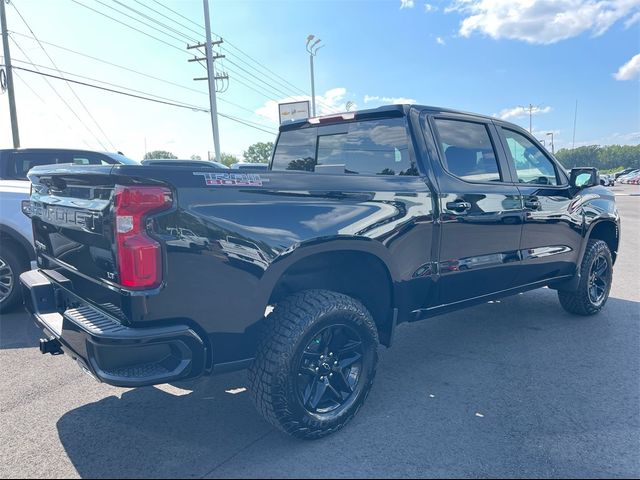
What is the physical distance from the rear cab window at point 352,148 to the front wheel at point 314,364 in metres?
1.11

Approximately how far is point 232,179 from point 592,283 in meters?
4.29

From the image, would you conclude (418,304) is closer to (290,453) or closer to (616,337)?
(290,453)

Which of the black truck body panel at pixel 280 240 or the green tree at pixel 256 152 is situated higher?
the green tree at pixel 256 152

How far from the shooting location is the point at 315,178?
261cm

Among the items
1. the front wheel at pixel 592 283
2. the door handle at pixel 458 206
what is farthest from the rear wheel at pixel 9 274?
the front wheel at pixel 592 283

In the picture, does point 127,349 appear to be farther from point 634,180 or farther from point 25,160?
point 634,180

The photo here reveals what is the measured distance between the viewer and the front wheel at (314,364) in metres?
2.41

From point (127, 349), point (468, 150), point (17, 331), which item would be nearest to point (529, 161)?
point (468, 150)

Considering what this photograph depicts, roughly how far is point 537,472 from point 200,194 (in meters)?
2.15

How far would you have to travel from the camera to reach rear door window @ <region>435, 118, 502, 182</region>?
3.40 meters

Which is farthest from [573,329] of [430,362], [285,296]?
[285,296]

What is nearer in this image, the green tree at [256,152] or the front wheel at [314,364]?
the front wheel at [314,364]

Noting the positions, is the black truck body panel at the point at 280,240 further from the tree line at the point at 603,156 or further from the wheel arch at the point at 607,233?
the tree line at the point at 603,156

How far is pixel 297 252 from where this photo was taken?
245 cm
